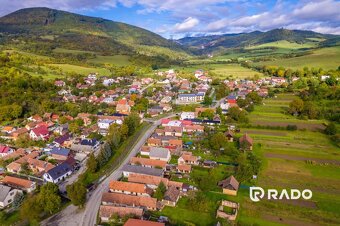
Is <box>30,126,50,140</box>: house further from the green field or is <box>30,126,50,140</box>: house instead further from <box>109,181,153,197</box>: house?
the green field

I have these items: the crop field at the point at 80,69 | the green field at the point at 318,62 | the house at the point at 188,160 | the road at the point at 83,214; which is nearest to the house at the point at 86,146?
the road at the point at 83,214

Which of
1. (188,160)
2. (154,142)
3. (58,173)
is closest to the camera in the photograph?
(58,173)

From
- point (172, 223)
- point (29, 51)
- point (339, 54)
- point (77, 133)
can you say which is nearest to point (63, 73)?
point (29, 51)

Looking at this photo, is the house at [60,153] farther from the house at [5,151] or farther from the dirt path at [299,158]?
the dirt path at [299,158]

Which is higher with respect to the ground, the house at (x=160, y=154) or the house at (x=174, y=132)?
the house at (x=174, y=132)

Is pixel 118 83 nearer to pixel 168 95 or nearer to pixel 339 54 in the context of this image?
pixel 168 95

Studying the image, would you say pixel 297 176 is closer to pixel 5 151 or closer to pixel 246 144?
pixel 246 144

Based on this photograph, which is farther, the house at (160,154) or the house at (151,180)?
the house at (160,154)

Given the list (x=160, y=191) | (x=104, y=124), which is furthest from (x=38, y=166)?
(x=160, y=191)
